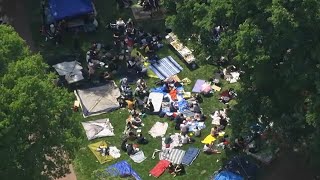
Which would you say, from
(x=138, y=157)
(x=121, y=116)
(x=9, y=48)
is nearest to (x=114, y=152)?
(x=138, y=157)

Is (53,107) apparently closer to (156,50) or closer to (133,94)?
(133,94)

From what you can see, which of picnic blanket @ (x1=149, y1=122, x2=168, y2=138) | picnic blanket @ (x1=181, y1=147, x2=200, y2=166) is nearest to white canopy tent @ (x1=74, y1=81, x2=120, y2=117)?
picnic blanket @ (x1=149, y1=122, x2=168, y2=138)

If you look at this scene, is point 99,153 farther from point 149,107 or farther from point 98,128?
point 149,107

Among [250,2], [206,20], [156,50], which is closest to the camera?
[250,2]

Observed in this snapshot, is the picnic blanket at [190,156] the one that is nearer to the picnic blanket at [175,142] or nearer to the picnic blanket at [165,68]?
the picnic blanket at [175,142]

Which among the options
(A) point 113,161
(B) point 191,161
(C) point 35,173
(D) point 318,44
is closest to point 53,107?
(C) point 35,173
